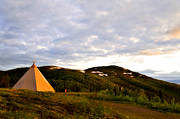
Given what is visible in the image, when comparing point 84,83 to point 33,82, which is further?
point 84,83

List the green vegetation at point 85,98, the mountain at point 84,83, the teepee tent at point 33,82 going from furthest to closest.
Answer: the mountain at point 84,83, the teepee tent at point 33,82, the green vegetation at point 85,98

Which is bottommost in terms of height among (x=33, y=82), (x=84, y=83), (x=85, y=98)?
(x=84, y=83)

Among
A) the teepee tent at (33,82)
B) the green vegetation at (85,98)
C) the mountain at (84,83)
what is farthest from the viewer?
the mountain at (84,83)

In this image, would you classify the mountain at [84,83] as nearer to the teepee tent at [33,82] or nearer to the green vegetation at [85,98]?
the green vegetation at [85,98]

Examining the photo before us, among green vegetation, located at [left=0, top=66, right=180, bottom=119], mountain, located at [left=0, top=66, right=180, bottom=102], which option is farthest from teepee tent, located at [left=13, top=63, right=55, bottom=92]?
mountain, located at [left=0, top=66, right=180, bottom=102]

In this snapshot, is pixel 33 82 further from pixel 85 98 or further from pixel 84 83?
pixel 84 83

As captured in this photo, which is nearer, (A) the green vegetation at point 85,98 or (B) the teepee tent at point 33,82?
(A) the green vegetation at point 85,98

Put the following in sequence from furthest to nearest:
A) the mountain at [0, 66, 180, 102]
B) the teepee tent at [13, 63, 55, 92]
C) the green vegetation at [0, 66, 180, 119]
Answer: the mountain at [0, 66, 180, 102]
the teepee tent at [13, 63, 55, 92]
the green vegetation at [0, 66, 180, 119]

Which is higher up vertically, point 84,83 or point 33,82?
point 33,82

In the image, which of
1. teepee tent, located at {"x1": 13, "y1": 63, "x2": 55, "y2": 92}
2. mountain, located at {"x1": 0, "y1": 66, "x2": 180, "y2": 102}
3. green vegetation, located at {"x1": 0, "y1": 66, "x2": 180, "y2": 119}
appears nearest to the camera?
green vegetation, located at {"x1": 0, "y1": 66, "x2": 180, "y2": 119}

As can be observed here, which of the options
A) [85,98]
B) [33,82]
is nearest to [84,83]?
[33,82]

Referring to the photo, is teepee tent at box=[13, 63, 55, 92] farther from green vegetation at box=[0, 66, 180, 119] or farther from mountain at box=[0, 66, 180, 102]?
mountain at box=[0, 66, 180, 102]

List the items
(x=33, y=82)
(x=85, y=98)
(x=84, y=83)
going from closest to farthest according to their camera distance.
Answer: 1. (x=85, y=98)
2. (x=33, y=82)
3. (x=84, y=83)

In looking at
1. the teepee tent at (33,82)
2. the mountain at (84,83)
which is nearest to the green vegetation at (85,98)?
the mountain at (84,83)
